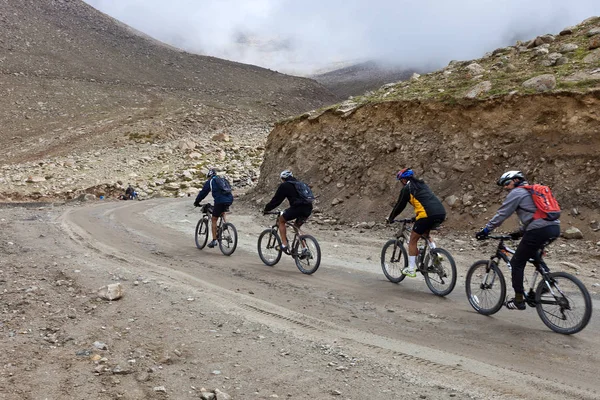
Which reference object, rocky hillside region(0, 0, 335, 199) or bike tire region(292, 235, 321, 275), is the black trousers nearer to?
bike tire region(292, 235, 321, 275)

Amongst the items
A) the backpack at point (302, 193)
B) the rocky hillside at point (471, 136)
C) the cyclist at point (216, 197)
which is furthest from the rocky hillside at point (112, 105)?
the backpack at point (302, 193)

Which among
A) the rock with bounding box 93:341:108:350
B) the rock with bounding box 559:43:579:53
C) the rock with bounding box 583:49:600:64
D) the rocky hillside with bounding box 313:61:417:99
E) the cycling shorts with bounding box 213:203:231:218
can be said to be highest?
the rocky hillside with bounding box 313:61:417:99

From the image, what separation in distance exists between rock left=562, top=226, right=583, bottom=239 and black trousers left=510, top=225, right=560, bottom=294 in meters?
6.52

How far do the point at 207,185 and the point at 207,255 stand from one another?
1703 millimetres

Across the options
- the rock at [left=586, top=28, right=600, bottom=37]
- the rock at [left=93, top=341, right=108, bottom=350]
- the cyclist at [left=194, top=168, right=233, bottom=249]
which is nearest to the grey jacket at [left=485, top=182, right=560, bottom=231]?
the rock at [left=93, top=341, right=108, bottom=350]

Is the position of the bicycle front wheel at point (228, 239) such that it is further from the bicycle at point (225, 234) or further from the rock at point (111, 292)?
the rock at point (111, 292)

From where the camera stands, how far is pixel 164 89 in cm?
8044

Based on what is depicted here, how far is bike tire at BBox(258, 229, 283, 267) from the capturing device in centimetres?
1134

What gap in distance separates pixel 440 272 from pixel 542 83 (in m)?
9.45

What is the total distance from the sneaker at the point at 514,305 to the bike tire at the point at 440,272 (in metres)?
1.33

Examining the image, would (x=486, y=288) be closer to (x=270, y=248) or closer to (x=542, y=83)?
(x=270, y=248)

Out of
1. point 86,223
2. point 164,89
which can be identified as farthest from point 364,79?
point 86,223

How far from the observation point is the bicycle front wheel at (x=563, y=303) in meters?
6.42

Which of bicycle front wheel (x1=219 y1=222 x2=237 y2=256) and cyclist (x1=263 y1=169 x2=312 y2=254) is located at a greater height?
cyclist (x1=263 y1=169 x2=312 y2=254)
